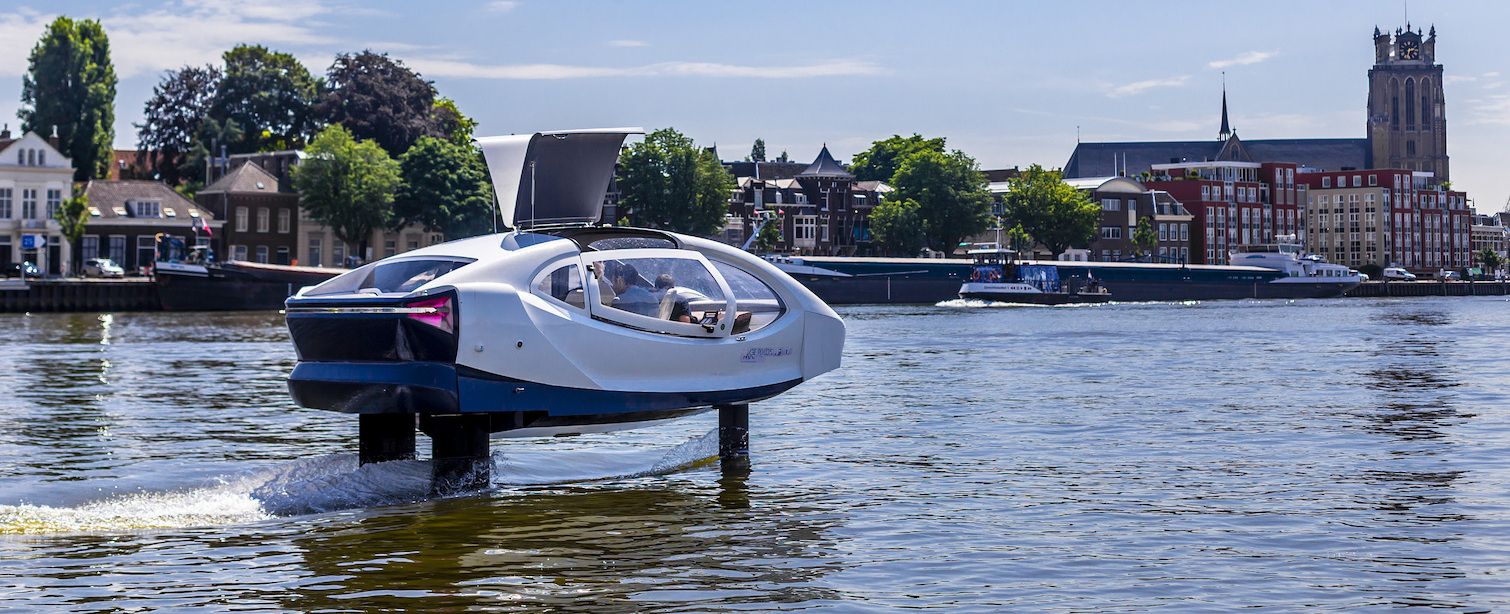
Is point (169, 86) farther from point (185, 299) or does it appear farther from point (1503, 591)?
point (1503, 591)

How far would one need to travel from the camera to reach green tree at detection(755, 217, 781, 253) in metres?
141

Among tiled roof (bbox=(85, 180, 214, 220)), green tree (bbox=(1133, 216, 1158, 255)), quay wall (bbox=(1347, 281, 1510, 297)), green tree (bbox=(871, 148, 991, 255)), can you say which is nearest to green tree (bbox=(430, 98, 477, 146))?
tiled roof (bbox=(85, 180, 214, 220))

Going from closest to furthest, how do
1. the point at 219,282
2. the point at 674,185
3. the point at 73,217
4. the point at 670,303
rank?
the point at 670,303 < the point at 219,282 < the point at 73,217 < the point at 674,185

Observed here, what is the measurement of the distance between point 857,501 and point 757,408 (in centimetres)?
1118

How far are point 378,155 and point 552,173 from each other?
100123mm

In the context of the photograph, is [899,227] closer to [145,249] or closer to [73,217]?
[145,249]

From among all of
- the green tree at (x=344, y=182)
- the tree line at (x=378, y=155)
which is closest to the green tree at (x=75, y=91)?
the tree line at (x=378, y=155)

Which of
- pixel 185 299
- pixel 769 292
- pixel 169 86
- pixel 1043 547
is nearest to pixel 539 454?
pixel 769 292

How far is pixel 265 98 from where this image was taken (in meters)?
129

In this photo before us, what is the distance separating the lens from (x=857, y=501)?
1466 centimetres

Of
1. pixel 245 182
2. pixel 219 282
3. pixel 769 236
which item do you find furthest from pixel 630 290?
pixel 769 236

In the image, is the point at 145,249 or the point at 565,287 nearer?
the point at 565,287

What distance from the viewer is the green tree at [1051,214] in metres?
146

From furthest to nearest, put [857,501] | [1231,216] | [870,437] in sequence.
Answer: [1231,216] < [870,437] < [857,501]
